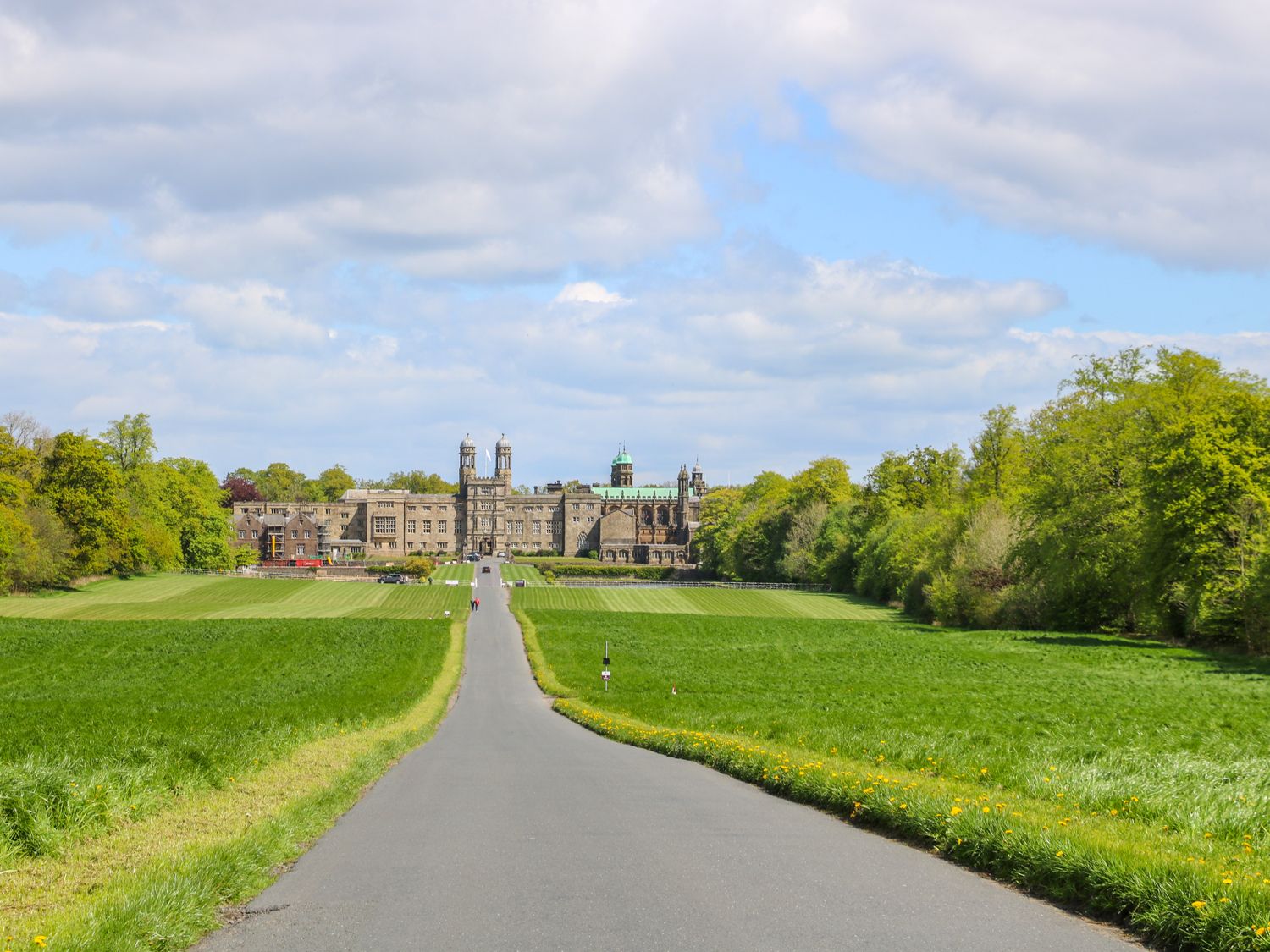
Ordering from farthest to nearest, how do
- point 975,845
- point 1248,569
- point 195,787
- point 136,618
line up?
point 136,618
point 1248,569
point 195,787
point 975,845

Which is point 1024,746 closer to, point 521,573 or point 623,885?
point 623,885

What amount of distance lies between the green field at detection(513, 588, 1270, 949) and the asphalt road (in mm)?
467

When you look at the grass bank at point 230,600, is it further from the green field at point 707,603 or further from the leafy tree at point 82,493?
the green field at point 707,603

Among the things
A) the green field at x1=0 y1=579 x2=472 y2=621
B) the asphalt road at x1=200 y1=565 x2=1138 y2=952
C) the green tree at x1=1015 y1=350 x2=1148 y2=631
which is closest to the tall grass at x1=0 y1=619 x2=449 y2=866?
the asphalt road at x1=200 y1=565 x2=1138 y2=952

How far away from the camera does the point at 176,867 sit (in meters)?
9.62

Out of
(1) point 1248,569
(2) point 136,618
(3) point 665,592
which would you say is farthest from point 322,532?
(1) point 1248,569

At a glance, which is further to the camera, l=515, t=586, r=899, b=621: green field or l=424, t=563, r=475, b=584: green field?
l=424, t=563, r=475, b=584: green field

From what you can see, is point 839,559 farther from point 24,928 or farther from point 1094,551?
point 24,928

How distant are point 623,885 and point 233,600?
91778 mm

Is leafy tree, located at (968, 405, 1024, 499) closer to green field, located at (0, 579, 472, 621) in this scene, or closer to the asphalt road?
green field, located at (0, 579, 472, 621)

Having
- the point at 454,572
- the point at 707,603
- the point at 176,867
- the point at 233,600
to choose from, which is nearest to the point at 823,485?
the point at 707,603

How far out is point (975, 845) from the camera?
10.6 meters

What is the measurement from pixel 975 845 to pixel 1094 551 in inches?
2127

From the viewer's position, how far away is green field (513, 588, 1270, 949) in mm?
9227
